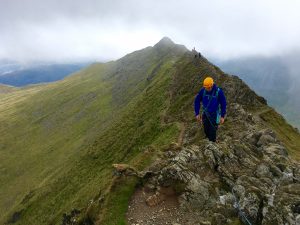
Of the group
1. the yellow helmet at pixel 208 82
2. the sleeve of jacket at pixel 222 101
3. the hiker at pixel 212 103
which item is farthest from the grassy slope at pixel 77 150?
the yellow helmet at pixel 208 82

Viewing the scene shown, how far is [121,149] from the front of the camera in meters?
74.7

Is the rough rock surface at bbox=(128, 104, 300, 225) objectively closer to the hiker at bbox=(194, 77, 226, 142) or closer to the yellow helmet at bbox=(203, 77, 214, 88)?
the hiker at bbox=(194, 77, 226, 142)

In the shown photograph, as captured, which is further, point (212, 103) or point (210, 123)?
point (210, 123)

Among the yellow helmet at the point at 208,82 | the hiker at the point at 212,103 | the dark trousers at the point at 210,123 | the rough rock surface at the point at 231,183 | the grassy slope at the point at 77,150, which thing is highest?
the yellow helmet at the point at 208,82

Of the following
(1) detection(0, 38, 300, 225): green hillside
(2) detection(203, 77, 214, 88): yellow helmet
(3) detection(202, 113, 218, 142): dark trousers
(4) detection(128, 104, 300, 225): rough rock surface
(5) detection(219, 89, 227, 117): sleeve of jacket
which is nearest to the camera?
(4) detection(128, 104, 300, 225): rough rock surface

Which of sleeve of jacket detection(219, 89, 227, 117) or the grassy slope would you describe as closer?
sleeve of jacket detection(219, 89, 227, 117)

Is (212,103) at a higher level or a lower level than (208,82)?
lower

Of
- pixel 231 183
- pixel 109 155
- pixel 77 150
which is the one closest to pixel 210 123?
pixel 231 183

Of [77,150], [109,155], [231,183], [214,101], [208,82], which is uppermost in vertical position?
[208,82]

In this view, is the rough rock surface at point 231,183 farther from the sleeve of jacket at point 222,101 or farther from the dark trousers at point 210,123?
the sleeve of jacket at point 222,101

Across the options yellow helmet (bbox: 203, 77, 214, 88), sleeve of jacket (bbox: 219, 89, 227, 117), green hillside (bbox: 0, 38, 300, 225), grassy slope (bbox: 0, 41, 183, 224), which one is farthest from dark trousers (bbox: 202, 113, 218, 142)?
grassy slope (bbox: 0, 41, 183, 224)

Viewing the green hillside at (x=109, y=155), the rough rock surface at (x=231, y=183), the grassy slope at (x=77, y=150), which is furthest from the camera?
the grassy slope at (x=77, y=150)

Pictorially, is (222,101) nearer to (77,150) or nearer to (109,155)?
(109,155)

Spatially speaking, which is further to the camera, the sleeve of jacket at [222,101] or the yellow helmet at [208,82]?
the sleeve of jacket at [222,101]
